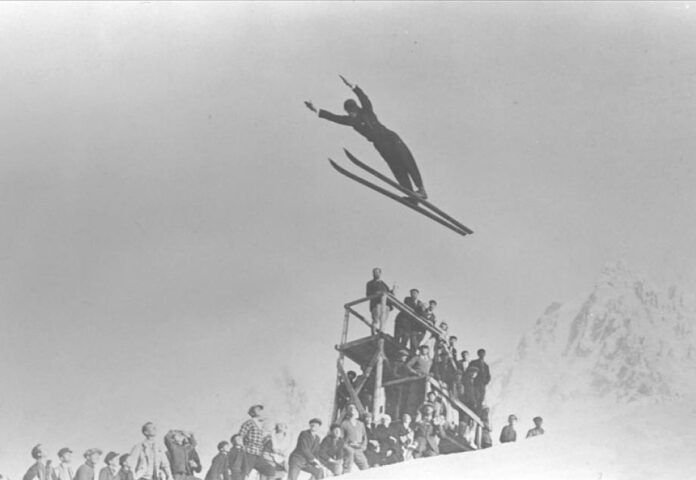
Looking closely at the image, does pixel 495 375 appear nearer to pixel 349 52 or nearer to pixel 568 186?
pixel 568 186

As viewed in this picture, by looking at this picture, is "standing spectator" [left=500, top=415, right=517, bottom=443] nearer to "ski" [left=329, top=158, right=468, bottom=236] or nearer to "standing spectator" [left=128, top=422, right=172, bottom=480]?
"ski" [left=329, top=158, right=468, bottom=236]

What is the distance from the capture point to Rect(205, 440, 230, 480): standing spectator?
11.3m

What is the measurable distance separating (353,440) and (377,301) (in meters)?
1.64

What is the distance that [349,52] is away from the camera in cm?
1257

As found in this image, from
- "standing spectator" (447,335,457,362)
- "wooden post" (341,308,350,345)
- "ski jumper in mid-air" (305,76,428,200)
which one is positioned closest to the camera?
"standing spectator" (447,335,457,362)

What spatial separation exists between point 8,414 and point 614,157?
23.5 ft

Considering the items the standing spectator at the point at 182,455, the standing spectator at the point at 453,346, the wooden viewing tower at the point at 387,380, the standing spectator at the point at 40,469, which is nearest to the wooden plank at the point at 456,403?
the wooden viewing tower at the point at 387,380

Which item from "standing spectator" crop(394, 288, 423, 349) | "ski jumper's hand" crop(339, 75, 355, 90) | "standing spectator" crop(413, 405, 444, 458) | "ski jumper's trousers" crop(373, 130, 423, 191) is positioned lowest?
"standing spectator" crop(413, 405, 444, 458)

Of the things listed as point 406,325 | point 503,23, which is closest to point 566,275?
point 406,325

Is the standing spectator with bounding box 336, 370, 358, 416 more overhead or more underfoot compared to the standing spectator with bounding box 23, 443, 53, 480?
more overhead

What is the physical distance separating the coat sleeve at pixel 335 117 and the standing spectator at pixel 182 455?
12.0ft

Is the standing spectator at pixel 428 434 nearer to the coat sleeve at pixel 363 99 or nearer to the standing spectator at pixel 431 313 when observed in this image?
the standing spectator at pixel 431 313

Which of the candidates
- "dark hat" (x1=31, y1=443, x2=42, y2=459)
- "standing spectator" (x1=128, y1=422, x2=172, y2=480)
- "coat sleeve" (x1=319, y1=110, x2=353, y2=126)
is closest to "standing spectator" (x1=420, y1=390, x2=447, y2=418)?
"standing spectator" (x1=128, y1=422, x2=172, y2=480)

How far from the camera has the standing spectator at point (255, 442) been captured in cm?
1129
